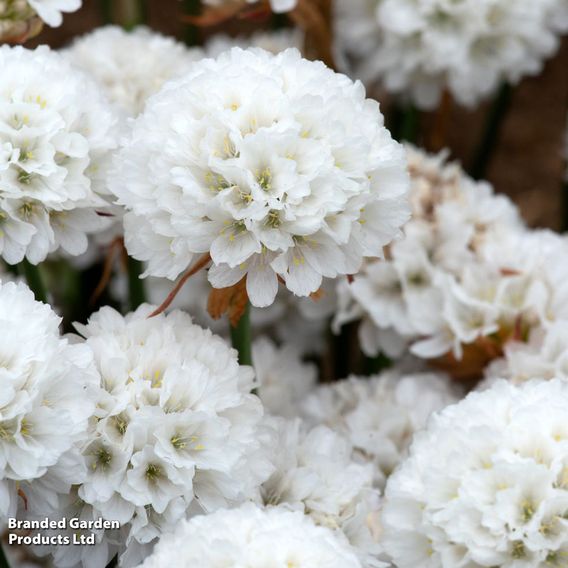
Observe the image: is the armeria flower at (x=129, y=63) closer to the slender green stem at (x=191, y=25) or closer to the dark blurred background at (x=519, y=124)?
the slender green stem at (x=191, y=25)

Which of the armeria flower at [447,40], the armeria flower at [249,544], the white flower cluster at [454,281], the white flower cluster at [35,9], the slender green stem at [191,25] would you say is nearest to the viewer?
the armeria flower at [249,544]

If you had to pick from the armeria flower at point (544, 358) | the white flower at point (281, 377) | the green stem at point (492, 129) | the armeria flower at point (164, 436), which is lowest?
the white flower at point (281, 377)

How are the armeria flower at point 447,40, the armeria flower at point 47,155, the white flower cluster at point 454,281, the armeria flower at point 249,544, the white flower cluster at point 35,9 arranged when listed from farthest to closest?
the armeria flower at point 447,40 → the white flower cluster at point 454,281 → the white flower cluster at point 35,9 → the armeria flower at point 47,155 → the armeria flower at point 249,544

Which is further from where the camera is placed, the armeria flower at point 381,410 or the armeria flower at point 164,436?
the armeria flower at point 381,410

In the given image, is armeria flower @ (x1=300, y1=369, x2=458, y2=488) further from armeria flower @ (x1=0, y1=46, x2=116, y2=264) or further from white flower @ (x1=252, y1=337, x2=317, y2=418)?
armeria flower @ (x1=0, y1=46, x2=116, y2=264)

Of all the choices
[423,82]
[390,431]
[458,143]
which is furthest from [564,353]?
[458,143]

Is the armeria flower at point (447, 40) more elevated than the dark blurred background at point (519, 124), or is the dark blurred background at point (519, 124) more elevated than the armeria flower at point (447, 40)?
the armeria flower at point (447, 40)

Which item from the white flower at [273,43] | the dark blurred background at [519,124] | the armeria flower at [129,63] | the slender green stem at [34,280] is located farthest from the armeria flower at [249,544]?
the dark blurred background at [519,124]
